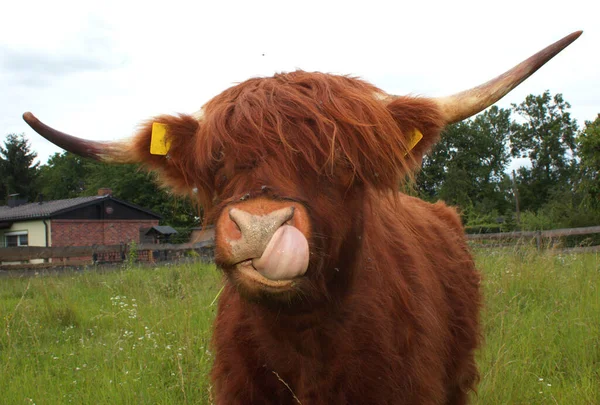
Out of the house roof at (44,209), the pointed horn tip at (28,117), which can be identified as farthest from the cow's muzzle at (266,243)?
the house roof at (44,209)

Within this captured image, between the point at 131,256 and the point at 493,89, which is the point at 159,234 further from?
the point at 493,89

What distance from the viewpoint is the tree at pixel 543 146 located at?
6462 centimetres

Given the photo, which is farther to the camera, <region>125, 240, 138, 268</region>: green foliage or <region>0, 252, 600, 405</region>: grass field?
<region>125, 240, 138, 268</region>: green foliage

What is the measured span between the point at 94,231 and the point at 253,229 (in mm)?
43084

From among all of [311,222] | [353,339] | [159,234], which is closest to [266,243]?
[311,222]

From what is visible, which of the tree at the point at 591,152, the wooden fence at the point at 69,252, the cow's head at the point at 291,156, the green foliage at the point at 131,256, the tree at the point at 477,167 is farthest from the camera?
the tree at the point at 477,167

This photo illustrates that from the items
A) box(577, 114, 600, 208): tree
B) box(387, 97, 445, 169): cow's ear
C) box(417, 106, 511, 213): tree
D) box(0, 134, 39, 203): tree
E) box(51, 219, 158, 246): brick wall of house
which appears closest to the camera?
box(387, 97, 445, 169): cow's ear

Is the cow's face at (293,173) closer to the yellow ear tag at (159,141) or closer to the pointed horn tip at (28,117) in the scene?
the yellow ear tag at (159,141)

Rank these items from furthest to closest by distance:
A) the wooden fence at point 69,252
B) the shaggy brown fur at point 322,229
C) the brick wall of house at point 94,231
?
the brick wall of house at point 94,231 < the wooden fence at point 69,252 < the shaggy brown fur at point 322,229

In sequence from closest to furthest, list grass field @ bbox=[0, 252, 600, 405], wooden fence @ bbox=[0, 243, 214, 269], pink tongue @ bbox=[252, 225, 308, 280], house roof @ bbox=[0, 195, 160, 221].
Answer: pink tongue @ bbox=[252, 225, 308, 280], grass field @ bbox=[0, 252, 600, 405], wooden fence @ bbox=[0, 243, 214, 269], house roof @ bbox=[0, 195, 160, 221]

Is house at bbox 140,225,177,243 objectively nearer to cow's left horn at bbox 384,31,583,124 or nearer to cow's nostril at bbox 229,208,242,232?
cow's left horn at bbox 384,31,583,124

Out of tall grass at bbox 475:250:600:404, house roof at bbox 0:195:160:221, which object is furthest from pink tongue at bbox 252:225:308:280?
house roof at bbox 0:195:160:221

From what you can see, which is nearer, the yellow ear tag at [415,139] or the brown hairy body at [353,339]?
the brown hairy body at [353,339]

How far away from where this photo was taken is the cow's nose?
1.66 m
